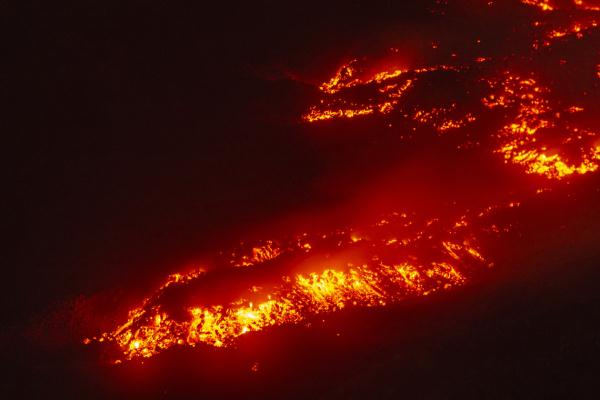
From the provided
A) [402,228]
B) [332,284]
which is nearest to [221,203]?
[332,284]

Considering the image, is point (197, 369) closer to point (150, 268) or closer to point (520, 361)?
point (150, 268)

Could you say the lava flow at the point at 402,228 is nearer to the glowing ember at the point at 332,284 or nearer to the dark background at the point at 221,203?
the glowing ember at the point at 332,284

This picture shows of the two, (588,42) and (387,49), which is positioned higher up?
(387,49)

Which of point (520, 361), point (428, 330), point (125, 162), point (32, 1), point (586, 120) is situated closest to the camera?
point (520, 361)

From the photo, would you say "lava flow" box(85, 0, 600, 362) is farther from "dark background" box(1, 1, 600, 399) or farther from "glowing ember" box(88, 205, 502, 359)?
"dark background" box(1, 1, 600, 399)

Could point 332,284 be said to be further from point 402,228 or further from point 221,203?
point 221,203

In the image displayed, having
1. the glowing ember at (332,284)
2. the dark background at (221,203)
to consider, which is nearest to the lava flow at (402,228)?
the glowing ember at (332,284)

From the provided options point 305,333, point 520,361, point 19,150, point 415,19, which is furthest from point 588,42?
point 19,150
